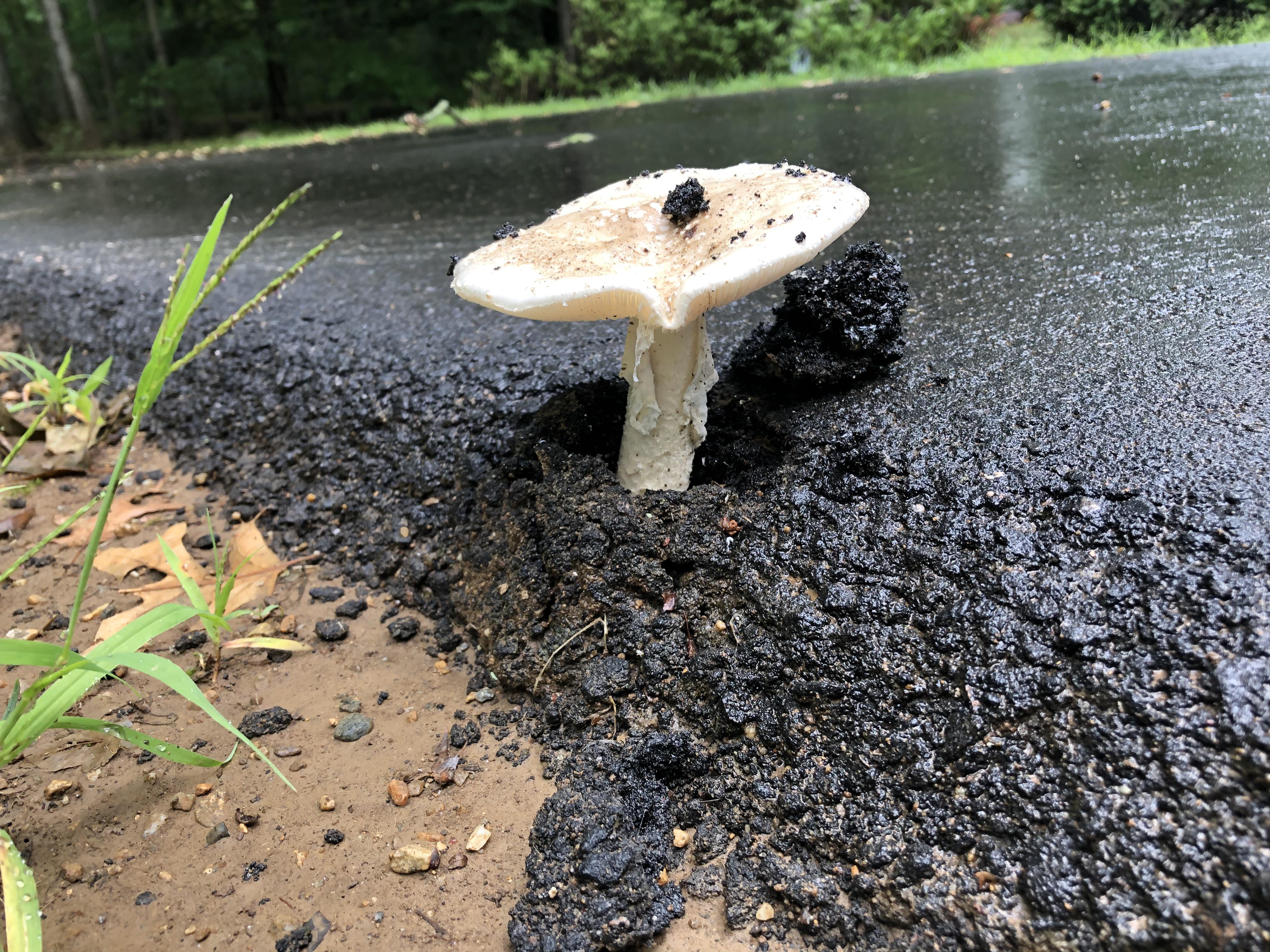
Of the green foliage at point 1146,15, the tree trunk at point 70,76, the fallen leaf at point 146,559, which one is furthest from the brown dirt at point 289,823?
the tree trunk at point 70,76

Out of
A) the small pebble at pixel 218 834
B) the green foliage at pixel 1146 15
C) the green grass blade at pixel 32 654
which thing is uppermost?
the green foliage at pixel 1146 15

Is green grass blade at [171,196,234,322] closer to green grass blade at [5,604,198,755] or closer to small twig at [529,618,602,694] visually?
green grass blade at [5,604,198,755]

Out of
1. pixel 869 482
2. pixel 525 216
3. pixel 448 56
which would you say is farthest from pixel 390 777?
pixel 448 56

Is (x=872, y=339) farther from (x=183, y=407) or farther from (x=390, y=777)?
(x=183, y=407)

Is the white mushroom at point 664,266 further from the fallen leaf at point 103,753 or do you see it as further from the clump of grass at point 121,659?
the fallen leaf at point 103,753

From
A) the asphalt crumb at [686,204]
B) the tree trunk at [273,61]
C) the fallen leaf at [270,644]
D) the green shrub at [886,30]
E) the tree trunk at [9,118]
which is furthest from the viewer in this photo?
the tree trunk at [273,61]

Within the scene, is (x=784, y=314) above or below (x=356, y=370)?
above

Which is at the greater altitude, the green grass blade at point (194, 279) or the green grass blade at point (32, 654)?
the green grass blade at point (194, 279)
